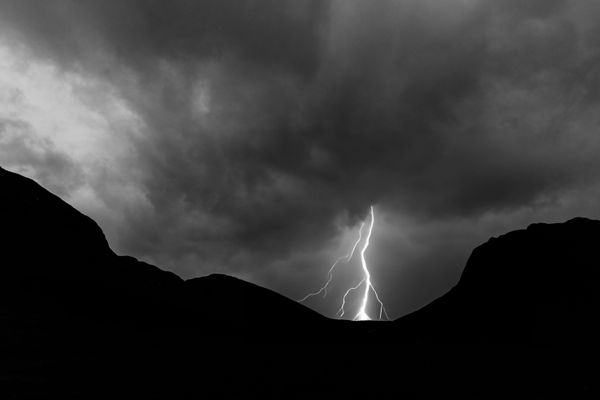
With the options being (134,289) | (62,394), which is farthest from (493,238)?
(62,394)

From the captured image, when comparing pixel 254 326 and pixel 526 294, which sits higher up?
pixel 254 326

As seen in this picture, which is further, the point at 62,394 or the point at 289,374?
Result: the point at 289,374

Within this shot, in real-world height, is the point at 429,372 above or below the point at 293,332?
below

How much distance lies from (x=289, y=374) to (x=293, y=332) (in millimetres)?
39764

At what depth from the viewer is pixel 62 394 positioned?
1274 centimetres

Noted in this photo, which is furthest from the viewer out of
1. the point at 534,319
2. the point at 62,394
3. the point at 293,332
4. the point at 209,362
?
the point at 293,332

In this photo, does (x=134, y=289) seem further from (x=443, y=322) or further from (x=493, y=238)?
(x=493, y=238)

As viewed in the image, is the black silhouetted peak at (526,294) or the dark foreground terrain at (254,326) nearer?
the dark foreground terrain at (254,326)

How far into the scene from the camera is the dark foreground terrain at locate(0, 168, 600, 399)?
15.3 meters

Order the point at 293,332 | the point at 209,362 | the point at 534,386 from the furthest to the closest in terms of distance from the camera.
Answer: the point at 293,332, the point at 209,362, the point at 534,386

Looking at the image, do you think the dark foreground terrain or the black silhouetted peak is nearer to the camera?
the dark foreground terrain

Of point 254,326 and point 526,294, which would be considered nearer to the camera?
point 526,294

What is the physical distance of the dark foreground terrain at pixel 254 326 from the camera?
50.1 ft

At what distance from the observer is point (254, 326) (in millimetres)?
56000
